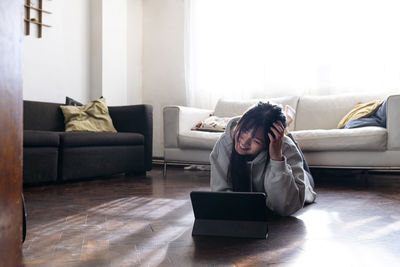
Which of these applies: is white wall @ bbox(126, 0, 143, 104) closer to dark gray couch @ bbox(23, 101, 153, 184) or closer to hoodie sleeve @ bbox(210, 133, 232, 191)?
dark gray couch @ bbox(23, 101, 153, 184)

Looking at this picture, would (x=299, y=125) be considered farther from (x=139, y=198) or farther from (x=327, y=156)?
(x=139, y=198)

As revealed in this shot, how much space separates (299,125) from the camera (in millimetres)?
3752

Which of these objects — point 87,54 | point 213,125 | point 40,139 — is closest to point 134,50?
point 87,54

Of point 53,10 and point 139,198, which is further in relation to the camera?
point 53,10

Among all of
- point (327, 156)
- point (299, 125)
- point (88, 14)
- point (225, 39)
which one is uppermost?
point (88, 14)

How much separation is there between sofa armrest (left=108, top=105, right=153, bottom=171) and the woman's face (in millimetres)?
2244

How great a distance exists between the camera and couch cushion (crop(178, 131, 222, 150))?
342 cm

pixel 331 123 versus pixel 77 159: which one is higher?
pixel 331 123

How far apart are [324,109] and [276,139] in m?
2.29

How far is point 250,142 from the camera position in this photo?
160 centimetres

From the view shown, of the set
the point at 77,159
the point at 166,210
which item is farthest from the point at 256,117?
the point at 77,159

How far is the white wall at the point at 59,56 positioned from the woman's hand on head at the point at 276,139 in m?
3.16

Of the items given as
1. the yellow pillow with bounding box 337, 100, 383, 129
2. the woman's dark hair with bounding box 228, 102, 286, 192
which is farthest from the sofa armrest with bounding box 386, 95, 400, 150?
the woman's dark hair with bounding box 228, 102, 286, 192

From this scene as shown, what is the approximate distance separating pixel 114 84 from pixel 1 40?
4.34 metres
